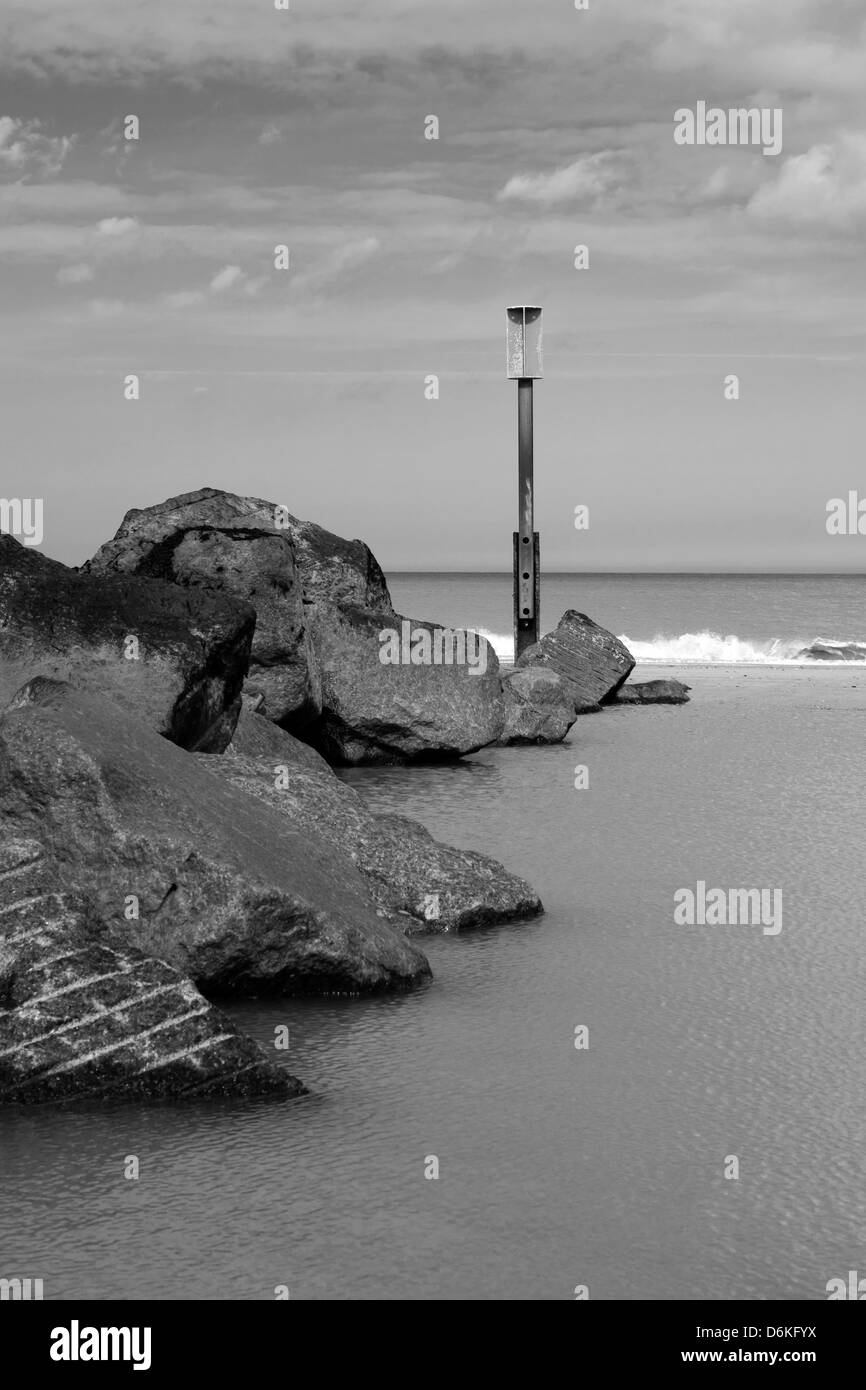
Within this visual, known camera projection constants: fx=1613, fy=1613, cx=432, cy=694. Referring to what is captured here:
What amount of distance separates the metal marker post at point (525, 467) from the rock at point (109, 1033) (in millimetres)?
20148

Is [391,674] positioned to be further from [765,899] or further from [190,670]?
[765,899]

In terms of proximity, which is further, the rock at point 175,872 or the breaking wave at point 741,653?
the breaking wave at point 741,653

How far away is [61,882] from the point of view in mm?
6211

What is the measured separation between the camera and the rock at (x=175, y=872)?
6.61 meters

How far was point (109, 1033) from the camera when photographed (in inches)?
223

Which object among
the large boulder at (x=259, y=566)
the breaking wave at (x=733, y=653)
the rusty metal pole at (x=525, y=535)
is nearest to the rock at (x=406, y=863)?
the large boulder at (x=259, y=566)

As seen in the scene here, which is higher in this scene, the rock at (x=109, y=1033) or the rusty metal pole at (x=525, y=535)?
the rusty metal pole at (x=525, y=535)

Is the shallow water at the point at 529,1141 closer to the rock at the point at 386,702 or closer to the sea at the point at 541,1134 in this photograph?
the sea at the point at 541,1134

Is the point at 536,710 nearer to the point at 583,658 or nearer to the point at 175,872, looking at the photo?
the point at 583,658

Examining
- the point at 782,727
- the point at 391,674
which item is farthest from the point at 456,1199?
the point at 782,727

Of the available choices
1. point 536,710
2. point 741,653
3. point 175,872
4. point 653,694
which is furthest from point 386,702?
point 741,653

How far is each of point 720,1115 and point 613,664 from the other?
55.1ft

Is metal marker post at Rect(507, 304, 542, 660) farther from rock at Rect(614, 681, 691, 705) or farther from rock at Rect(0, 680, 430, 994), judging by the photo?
rock at Rect(0, 680, 430, 994)

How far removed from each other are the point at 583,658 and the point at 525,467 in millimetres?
5269
